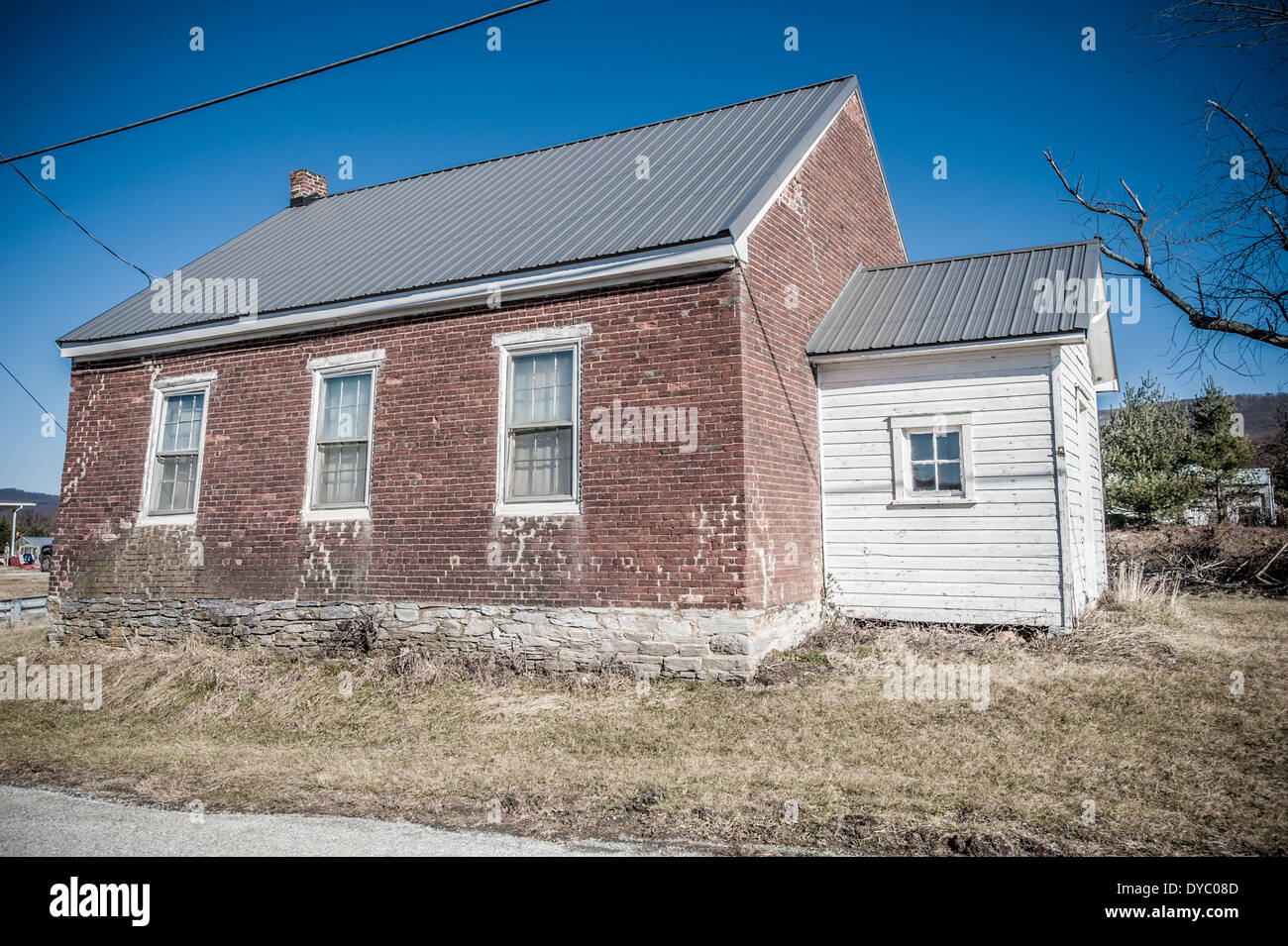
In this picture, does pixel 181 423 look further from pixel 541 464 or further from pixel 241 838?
pixel 241 838

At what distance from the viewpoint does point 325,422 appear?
37.7 feet

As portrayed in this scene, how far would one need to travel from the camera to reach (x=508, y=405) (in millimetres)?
10219

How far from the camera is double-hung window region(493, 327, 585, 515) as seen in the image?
32.1 feet

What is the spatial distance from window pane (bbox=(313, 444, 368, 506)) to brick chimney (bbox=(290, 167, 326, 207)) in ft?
29.5

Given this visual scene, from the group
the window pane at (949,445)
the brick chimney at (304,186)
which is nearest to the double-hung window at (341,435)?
the window pane at (949,445)

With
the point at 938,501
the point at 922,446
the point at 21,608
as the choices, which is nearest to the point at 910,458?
the point at 922,446

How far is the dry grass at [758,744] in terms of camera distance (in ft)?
16.5

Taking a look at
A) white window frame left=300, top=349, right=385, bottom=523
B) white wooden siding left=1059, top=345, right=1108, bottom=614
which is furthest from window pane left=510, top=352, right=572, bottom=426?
white wooden siding left=1059, top=345, right=1108, bottom=614

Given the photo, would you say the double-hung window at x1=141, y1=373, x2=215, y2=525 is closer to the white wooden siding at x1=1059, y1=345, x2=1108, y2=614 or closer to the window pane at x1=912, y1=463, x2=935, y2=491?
the window pane at x1=912, y1=463, x2=935, y2=491

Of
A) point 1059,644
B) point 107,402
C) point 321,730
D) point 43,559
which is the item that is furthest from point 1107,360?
point 43,559

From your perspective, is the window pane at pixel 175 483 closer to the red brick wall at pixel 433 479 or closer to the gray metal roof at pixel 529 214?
the red brick wall at pixel 433 479

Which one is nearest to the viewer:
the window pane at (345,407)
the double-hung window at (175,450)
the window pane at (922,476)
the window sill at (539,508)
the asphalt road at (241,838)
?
the asphalt road at (241,838)

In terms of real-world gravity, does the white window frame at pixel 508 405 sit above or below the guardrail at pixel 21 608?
above

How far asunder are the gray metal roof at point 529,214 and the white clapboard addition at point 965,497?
3.11m
